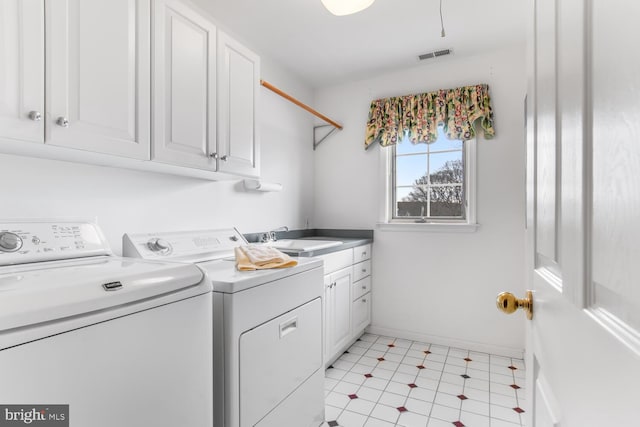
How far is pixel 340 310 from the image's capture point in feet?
8.67

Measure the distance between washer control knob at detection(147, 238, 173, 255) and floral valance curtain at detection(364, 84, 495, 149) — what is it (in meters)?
2.19

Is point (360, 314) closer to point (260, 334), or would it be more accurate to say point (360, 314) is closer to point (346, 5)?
point (260, 334)

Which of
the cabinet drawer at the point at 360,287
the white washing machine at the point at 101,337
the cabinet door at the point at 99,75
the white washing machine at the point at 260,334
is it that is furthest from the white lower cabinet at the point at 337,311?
the cabinet door at the point at 99,75

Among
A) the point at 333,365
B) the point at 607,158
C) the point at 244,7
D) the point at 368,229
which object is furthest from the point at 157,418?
the point at 368,229

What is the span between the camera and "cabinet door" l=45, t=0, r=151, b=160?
3.73 ft

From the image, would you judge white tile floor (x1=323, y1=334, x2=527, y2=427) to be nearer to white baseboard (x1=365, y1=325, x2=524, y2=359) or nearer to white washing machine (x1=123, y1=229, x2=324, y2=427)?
white baseboard (x1=365, y1=325, x2=524, y2=359)

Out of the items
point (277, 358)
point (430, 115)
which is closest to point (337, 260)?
point (277, 358)

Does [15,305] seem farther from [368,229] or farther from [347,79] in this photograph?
[347,79]

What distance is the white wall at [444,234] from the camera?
2.76 metres

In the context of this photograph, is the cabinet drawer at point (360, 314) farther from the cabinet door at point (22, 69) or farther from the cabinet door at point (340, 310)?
the cabinet door at point (22, 69)

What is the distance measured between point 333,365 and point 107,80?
7.74ft

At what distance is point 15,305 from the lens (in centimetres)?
69

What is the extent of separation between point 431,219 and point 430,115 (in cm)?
96

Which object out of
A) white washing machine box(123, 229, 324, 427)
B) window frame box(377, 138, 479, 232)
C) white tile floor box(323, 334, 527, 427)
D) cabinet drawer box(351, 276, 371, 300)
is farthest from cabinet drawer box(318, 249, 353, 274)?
white tile floor box(323, 334, 527, 427)
